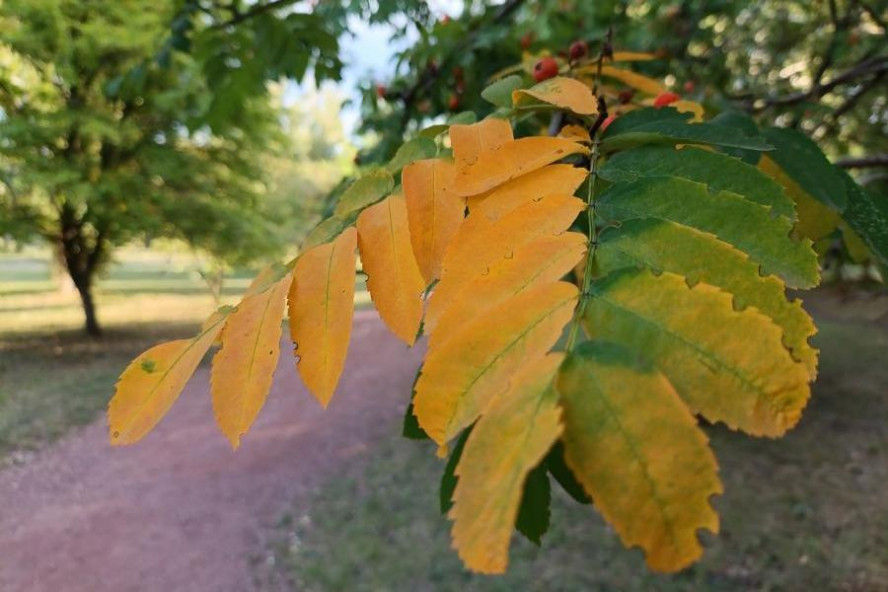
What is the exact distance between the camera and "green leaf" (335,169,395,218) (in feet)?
2.31

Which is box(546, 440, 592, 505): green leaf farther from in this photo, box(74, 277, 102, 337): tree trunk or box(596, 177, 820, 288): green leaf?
box(74, 277, 102, 337): tree trunk

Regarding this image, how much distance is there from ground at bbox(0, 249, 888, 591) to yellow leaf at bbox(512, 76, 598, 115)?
8.08ft

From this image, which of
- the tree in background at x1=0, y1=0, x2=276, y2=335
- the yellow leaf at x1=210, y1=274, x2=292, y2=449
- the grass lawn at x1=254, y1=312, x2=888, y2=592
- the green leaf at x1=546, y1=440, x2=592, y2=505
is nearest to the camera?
the green leaf at x1=546, y1=440, x2=592, y2=505

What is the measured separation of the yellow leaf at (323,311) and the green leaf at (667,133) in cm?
30

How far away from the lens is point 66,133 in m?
7.85

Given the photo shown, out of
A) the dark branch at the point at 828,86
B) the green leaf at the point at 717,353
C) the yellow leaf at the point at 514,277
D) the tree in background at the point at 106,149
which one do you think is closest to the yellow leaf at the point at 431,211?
the yellow leaf at the point at 514,277

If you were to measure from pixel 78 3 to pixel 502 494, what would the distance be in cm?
891

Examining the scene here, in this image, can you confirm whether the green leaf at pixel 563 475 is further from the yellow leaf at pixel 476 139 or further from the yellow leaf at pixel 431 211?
the yellow leaf at pixel 476 139

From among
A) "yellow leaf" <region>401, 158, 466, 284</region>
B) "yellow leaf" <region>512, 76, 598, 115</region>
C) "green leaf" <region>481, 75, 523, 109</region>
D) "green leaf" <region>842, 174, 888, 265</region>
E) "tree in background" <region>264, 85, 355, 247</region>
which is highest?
"yellow leaf" <region>512, 76, 598, 115</region>

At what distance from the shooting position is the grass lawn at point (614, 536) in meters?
3.43

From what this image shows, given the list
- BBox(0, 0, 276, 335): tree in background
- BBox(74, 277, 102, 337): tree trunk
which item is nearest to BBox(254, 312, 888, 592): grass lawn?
BBox(0, 0, 276, 335): tree in background

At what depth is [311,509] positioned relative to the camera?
170 inches

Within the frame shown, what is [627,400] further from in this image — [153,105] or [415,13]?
[153,105]

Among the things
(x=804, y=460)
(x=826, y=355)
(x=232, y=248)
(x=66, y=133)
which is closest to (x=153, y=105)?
(x=66, y=133)
